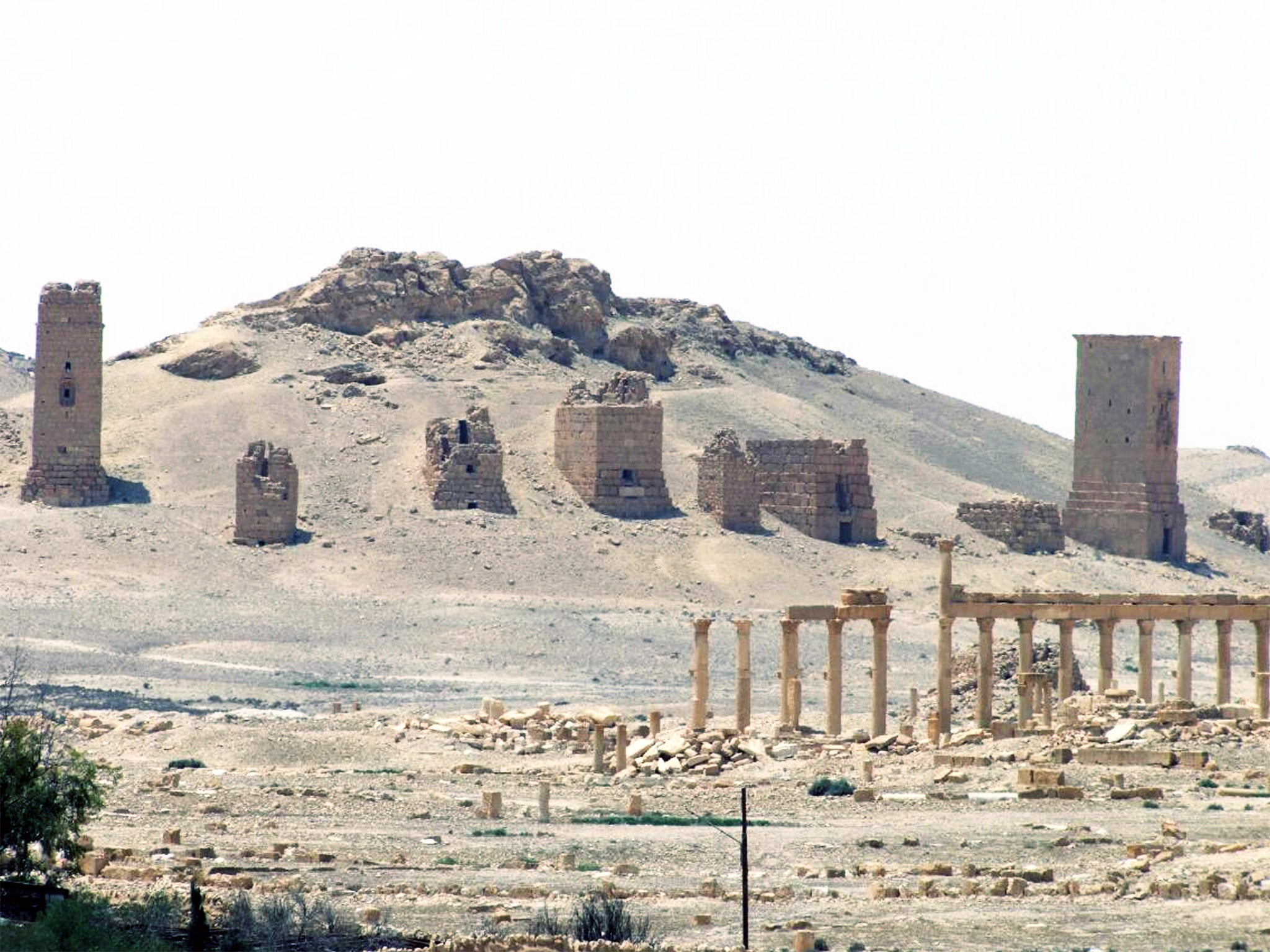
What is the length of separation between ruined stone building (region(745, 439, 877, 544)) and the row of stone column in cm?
2871

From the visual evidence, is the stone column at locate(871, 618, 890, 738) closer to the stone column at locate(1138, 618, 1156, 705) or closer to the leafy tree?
the stone column at locate(1138, 618, 1156, 705)

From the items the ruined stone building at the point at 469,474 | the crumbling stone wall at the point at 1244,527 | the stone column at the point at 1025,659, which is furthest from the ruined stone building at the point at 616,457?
the stone column at the point at 1025,659

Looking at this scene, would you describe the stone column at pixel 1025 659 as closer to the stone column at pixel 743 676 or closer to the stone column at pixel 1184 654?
the stone column at pixel 1184 654

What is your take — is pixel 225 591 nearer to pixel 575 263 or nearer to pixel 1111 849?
pixel 575 263

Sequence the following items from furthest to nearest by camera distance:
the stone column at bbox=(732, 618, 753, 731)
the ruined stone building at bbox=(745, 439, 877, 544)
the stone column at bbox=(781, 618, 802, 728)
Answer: the ruined stone building at bbox=(745, 439, 877, 544), the stone column at bbox=(732, 618, 753, 731), the stone column at bbox=(781, 618, 802, 728)

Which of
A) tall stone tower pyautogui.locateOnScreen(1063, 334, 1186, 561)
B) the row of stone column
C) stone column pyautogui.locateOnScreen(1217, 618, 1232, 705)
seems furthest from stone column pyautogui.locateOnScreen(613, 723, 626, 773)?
tall stone tower pyautogui.locateOnScreen(1063, 334, 1186, 561)

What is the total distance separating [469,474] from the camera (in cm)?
7512

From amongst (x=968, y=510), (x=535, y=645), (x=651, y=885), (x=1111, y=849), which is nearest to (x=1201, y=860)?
(x=1111, y=849)

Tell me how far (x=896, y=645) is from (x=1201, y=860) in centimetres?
3456

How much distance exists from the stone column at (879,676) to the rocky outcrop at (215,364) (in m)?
41.6

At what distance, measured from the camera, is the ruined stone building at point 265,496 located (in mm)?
71812

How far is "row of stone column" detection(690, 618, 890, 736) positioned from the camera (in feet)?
151

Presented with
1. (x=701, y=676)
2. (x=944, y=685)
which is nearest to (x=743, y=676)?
(x=701, y=676)

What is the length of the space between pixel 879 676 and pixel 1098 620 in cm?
411
